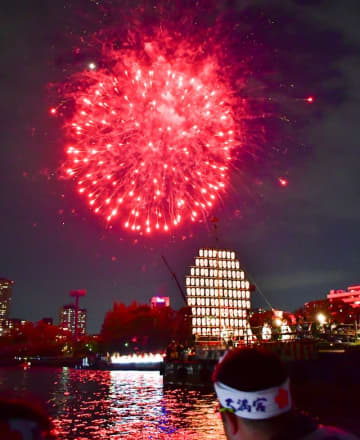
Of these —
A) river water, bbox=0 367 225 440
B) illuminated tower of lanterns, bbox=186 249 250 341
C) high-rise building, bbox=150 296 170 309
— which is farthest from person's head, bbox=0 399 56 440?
high-rise building, bbox=150 296 170 309

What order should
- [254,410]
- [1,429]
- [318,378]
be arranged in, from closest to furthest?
1. [1,429]
2. [254,410]
3. [318,378]

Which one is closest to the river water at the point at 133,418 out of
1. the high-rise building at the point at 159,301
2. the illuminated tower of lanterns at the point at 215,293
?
the illuminated tower of lanterns at the point at 215,293

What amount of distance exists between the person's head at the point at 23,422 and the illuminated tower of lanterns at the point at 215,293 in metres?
123

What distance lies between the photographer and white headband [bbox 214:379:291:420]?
7.89 feet

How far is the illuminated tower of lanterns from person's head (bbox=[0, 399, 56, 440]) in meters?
123

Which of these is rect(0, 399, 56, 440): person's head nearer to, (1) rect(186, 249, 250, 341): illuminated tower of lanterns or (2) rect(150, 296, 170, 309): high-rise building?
(1) rect(186, 249, 250, 341): illuminated tower of lanterns

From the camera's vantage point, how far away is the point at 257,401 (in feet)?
7.89

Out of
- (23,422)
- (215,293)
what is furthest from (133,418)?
(215,293)

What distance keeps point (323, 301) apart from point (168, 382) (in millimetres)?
71763

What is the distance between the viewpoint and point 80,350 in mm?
161375

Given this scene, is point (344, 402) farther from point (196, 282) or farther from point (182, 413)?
point (196, 282)

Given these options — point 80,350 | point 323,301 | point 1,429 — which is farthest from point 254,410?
point 80,350

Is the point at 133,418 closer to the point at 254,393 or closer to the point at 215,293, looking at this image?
the point at 254,393

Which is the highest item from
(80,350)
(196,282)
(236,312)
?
(196,282)
